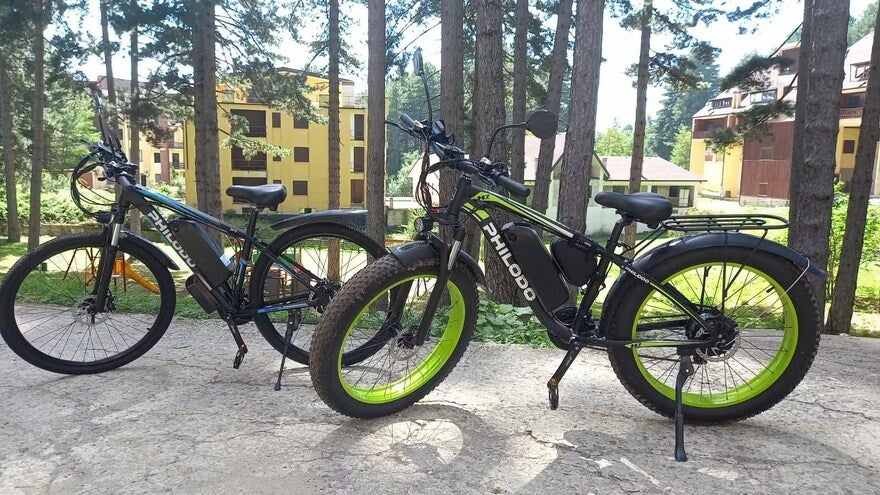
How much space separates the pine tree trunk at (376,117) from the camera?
885cm

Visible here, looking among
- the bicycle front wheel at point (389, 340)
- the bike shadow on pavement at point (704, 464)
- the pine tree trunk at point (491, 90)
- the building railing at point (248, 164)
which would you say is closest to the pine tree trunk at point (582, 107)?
the pine tree trunk at point (491, 90)

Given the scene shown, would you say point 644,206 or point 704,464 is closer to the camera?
point 704,464

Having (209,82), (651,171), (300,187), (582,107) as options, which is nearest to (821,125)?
(582,107)

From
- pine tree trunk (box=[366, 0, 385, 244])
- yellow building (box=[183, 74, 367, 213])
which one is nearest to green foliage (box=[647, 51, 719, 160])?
yellow building (box=[183, 74, 367, 213])

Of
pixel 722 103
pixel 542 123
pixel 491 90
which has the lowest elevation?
pixel 542 123

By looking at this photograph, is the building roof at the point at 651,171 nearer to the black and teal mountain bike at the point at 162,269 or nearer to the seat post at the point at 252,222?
the black and teal mountain bike at the point at 162,269

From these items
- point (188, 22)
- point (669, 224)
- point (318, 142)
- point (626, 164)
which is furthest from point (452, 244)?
point (626, 164)

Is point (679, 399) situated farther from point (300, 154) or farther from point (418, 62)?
point (300, 154)

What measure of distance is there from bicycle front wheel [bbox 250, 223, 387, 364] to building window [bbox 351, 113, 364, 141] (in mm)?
33057

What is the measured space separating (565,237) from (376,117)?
7.03 meters

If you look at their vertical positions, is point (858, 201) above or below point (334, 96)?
below

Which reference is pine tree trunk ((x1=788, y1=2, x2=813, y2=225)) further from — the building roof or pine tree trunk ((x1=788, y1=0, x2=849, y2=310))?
the building roof

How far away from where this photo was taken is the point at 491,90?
762cm

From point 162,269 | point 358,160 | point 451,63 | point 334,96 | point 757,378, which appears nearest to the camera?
point 757,378
